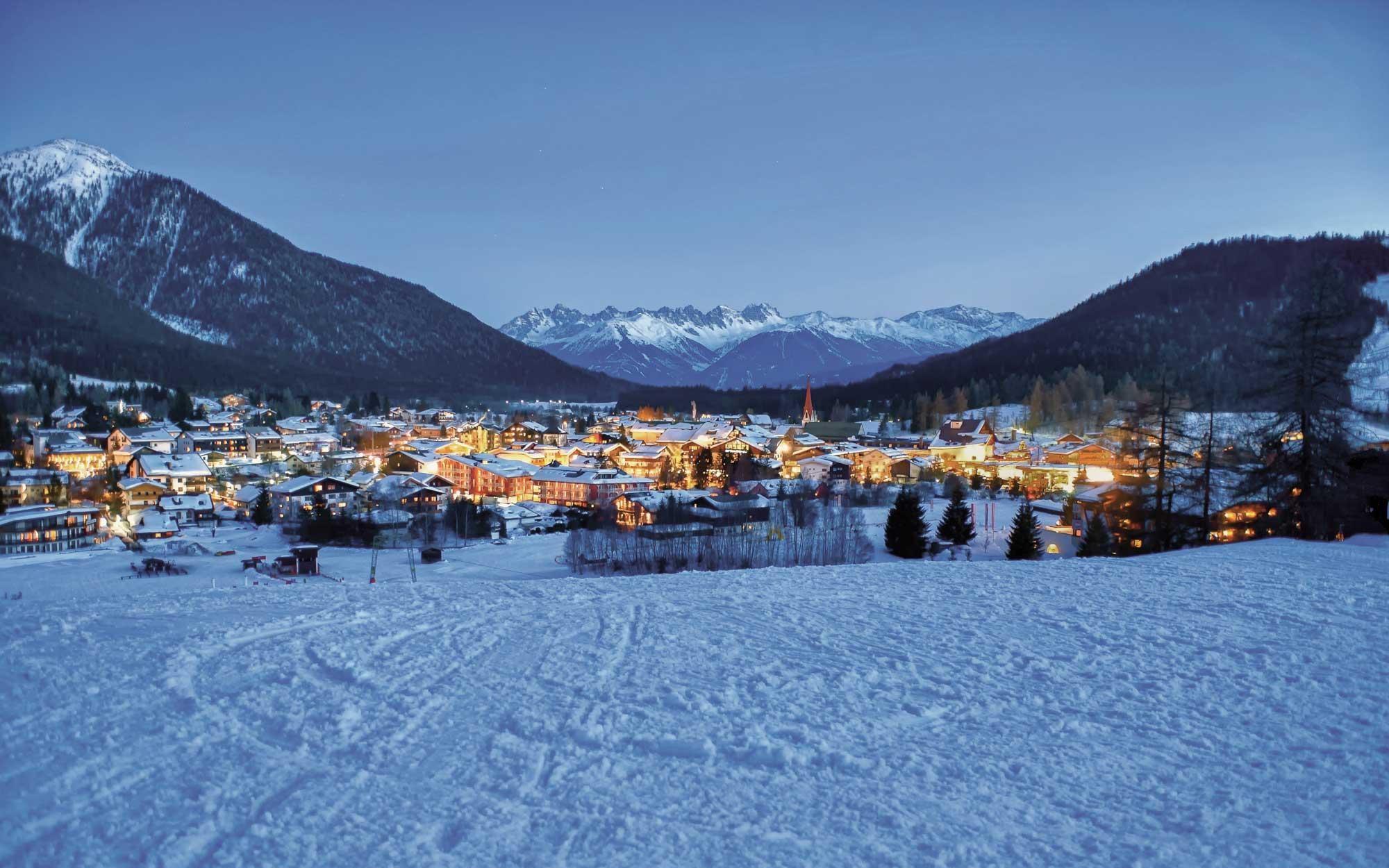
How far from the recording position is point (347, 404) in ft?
329

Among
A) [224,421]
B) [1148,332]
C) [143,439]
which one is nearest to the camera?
[143,439]

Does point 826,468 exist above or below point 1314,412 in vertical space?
below

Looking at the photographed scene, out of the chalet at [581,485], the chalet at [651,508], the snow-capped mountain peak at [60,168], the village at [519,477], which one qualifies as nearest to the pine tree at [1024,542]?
the village at [519,477]

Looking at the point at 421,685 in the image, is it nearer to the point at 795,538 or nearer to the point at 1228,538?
the point at 1228,538

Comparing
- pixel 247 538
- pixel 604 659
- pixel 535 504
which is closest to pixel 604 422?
pixel 535 504

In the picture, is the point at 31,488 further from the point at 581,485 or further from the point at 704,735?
the point at 704,735

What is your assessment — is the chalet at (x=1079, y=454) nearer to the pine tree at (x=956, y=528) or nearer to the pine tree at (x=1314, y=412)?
the pine tree at (x=956, y=528)

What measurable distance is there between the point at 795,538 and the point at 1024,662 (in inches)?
689

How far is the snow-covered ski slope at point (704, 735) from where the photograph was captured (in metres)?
3.11

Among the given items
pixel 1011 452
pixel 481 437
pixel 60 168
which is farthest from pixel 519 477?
pixel 60 168

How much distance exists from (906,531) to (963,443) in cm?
3976

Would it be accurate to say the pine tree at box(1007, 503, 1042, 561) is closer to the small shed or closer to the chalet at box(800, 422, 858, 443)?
the small shed

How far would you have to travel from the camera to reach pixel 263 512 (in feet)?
111

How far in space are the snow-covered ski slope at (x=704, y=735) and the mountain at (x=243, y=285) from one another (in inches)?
5627
